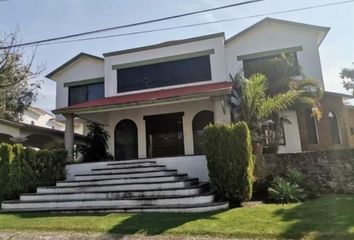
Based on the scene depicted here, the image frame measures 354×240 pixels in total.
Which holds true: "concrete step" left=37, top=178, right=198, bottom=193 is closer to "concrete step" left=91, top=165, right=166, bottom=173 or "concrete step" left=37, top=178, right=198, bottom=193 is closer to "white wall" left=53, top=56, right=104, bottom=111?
"concrete step" left=91, top=165, right=166, bottom=173

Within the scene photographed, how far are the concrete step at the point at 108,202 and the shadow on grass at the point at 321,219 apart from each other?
237cm

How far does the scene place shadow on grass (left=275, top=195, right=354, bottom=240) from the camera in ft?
20.7

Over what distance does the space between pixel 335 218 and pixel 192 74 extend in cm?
1192

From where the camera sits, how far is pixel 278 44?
56.4 ft

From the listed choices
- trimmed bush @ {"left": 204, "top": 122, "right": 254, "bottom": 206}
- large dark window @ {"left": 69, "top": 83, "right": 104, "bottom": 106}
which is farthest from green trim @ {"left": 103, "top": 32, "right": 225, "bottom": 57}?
trimmed bush @ {"left": 204, "top": 122, "right": 254, "bottom": 206}

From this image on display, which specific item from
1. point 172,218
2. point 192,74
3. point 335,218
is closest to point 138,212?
point 172,218

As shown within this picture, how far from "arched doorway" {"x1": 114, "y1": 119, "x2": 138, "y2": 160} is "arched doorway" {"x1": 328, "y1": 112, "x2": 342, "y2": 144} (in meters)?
10.3

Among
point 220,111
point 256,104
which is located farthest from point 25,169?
point 256,104

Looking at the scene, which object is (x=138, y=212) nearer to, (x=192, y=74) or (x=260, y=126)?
(x=260, y=126)

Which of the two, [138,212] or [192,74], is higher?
[192,74]

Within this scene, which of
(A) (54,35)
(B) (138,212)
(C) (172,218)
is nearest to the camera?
(C) (172,218)

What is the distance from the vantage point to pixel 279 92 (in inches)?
582

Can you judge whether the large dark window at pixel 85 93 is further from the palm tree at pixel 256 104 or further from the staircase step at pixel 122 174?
the palm tree at pixel 256 104

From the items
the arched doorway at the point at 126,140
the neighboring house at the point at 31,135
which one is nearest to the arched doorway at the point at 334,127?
the arched doorway at the point at 126,140
